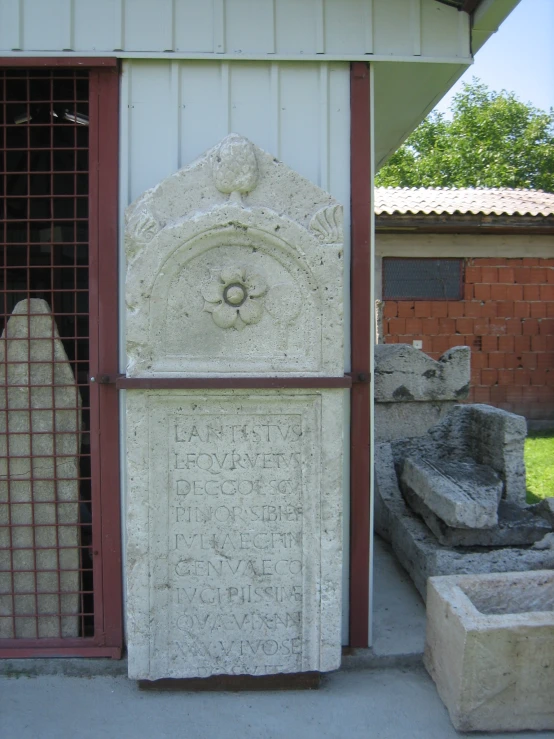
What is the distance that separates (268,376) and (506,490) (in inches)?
76.4

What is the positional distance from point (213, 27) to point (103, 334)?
60.0 inches

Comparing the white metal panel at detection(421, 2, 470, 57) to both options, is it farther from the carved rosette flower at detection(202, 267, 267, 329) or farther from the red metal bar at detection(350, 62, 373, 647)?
the carved rosette flower at detection(202, 267, 267, 329)

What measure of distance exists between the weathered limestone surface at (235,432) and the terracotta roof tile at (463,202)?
22.5ft

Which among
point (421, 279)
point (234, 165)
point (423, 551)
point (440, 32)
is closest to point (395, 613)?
point (423, 551)

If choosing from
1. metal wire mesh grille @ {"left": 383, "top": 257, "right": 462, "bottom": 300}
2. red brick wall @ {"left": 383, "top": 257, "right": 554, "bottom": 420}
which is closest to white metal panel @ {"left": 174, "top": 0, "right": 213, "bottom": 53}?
metal wire mesh grille @ {"left": 383, "top": 257, "right": 462, "bottom": 300}

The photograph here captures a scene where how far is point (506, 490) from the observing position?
394 cm

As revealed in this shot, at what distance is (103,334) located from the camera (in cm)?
309

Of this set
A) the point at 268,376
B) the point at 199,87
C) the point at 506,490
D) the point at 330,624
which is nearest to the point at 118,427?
the point at 268,376

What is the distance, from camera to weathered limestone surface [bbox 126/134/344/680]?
2.81m

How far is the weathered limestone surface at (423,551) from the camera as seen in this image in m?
3.35

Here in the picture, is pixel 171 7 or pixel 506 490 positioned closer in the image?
pixel 171 7

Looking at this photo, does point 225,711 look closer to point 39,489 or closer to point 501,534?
point 39,489

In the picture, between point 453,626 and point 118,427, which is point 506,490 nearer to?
point 453,626

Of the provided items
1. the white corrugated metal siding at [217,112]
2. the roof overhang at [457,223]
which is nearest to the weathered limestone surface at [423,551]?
the white corrugated metal siding at [217,112]
